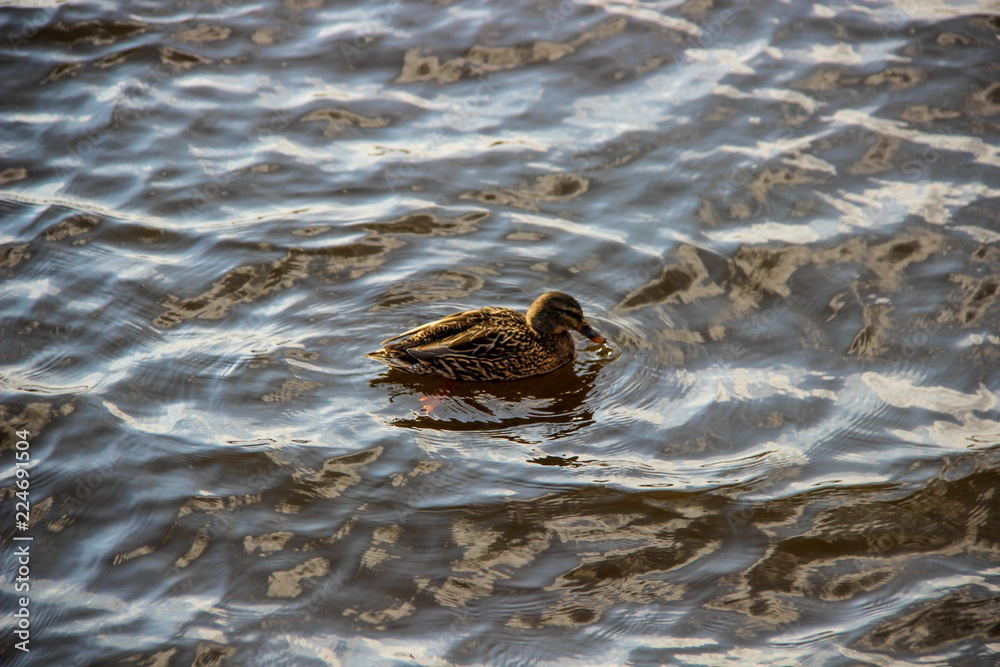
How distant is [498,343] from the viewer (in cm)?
707

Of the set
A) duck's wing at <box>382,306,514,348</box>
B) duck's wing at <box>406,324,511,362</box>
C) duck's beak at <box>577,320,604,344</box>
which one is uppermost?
duck's wing at <box>382,306,514,348</box>

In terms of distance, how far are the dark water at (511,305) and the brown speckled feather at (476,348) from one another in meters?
0.19

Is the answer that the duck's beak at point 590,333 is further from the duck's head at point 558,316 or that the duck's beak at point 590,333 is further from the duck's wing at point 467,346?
the duck's wing at point 467,346

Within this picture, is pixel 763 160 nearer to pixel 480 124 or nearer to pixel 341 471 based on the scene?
pixel 480 124

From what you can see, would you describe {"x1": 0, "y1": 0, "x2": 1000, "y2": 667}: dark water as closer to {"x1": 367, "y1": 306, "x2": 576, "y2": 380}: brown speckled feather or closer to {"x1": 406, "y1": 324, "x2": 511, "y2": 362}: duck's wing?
{"x1": 367, "y1": 306, "x2": 576, "y2": 380}: brown speckled feather

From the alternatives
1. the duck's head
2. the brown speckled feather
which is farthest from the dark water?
the duck's head

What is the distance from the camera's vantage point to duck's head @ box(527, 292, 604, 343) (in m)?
7.11

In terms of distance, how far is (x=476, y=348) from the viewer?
7.02 m

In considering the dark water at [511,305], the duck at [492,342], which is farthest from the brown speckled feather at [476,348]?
the dark water at [511,305]

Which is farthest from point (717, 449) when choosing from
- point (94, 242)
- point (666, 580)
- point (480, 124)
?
point (94, 242)

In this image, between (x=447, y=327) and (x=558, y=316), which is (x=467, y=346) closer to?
(x=447, y=327)

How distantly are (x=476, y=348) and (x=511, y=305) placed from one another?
1027 mm

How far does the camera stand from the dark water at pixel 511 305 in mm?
5309

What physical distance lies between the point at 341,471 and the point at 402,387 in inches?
43.8
